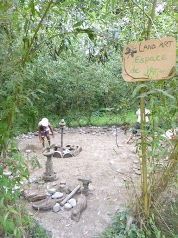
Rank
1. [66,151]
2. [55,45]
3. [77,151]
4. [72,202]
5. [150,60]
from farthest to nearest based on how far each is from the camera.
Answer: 1. [77,151]
2. [66,151]
3. [72,202]
4. [55,45]
5. [150,60]

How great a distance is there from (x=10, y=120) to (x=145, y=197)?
1.08 meters

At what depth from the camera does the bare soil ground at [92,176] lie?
85.4 inches

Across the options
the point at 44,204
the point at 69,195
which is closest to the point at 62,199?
the point at 69,195

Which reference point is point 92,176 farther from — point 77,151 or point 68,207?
point 77,151

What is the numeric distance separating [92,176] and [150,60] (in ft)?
7.10

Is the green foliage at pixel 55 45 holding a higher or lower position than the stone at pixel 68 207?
higher

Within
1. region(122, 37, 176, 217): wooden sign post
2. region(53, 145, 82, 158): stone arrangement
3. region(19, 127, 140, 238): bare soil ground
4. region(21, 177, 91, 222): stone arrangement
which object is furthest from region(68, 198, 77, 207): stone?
region(53, 145, 82, 158): stone arrangement

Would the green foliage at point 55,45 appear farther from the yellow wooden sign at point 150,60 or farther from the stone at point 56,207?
the stone at point 56,207

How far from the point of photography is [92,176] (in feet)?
11.0

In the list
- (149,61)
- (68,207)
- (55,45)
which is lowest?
(68,207)

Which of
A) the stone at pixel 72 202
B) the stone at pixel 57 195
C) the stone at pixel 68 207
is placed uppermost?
the stone at pixel 57 195

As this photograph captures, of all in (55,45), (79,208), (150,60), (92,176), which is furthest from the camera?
(92,176)

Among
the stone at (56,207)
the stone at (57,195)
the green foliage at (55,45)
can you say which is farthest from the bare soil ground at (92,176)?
the green foliage at (55,45)

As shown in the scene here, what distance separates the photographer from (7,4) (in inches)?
54.7
